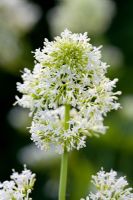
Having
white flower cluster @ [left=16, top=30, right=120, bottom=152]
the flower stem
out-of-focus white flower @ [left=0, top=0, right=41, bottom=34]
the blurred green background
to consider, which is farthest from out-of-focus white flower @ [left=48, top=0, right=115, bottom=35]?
the flower stem

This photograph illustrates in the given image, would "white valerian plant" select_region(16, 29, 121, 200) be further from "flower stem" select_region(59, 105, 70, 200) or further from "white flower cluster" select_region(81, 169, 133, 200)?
"white flower cluster" select_region(81, 169, 133, 200)

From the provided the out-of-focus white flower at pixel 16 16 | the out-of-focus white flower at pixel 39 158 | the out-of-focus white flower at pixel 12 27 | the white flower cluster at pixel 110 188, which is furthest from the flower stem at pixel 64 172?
the out-of-focus white flower at pixel 16 16

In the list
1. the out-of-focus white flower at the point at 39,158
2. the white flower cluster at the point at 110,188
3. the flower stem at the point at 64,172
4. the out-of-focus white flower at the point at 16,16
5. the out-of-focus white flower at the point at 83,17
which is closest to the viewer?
the flower stem at the point at 64,172

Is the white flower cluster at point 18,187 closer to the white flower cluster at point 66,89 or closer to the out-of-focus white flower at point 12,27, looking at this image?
the white flower cluster at point 66,89

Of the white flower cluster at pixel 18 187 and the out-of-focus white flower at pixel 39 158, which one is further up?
the out-of-focus white flower at pixel 39 158

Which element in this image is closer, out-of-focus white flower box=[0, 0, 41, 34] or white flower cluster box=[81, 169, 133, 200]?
white flower cluster box=[81, 169, 133, 200]

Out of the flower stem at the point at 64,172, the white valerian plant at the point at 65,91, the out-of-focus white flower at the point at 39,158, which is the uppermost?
the out-of-focus white flower at the point at 39,158
